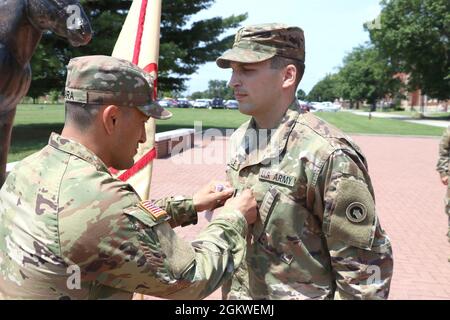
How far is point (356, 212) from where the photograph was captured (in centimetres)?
179

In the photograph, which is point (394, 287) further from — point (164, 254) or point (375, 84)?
point (375, 84)

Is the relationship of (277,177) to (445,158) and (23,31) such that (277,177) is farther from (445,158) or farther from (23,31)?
(445,158)

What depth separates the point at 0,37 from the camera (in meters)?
2.45

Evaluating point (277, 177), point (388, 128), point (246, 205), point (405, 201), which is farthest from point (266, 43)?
point (388, 128)

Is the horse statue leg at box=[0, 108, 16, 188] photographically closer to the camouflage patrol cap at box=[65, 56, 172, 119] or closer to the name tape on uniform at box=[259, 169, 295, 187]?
the camouflage patrol cap at box=[65, 56, 172, 119]

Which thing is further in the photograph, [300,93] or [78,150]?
[300,93]

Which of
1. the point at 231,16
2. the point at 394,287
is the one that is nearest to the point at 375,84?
the point at 231,16

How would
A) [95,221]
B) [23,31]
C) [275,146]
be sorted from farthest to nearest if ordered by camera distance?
1. [23,31]
2. [275,146]
3. [95,221]

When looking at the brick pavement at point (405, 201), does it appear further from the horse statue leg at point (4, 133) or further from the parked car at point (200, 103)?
the parked car at point (200, 103)

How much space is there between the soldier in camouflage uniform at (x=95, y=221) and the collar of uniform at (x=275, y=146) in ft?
1.80

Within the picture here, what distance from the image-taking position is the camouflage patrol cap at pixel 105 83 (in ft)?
4.80

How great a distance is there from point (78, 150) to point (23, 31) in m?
1.37

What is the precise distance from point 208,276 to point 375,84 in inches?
2982
